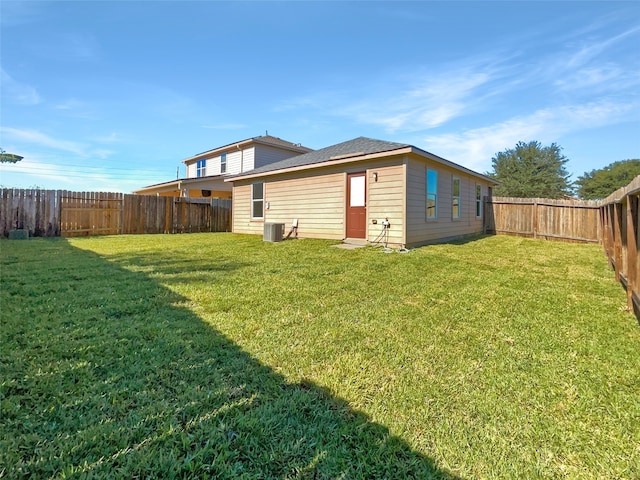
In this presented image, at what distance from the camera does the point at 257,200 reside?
1291 cm

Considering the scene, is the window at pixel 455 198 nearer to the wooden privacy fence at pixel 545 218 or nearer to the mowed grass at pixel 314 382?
the wooden privacy fence at pixel 545 218

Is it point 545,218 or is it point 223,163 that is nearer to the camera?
point 545,218

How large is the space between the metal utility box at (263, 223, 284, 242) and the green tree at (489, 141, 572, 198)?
27.6 m

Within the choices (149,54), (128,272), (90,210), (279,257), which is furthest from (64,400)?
(90,210)

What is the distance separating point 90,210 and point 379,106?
13130 millimetres

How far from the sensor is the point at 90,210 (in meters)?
13.1

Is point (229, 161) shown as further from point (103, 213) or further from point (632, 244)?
point (632, 244)

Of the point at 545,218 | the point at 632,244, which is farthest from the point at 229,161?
the point at 632,244

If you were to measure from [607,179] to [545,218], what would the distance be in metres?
31.9

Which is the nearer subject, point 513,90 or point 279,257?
point 279,257

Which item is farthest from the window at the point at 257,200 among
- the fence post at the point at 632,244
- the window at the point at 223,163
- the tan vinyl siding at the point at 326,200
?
the fence post at the point at 632,244

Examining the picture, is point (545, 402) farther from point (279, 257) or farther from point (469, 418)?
point (279, 257)

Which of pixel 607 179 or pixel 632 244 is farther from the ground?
pixel 607 179

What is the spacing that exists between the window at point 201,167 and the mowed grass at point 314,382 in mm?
19703
